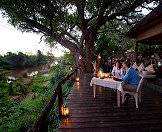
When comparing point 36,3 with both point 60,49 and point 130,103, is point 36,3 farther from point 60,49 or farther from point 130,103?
point 130,103

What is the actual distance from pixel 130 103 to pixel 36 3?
14818 mm

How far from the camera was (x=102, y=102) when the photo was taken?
10.5m

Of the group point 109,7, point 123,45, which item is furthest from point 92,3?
point 123,45

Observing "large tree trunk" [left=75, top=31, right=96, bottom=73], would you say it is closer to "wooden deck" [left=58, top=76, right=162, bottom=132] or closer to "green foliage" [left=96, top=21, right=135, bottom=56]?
"green foliage" [left=96, top=21, right=135, bottom=56]

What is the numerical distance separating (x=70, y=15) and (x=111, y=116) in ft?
57.7

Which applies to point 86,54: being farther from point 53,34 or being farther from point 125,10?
point 125,10

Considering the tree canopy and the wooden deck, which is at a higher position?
the tree canopy

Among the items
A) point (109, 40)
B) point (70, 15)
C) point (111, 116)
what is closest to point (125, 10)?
point (70, 15)

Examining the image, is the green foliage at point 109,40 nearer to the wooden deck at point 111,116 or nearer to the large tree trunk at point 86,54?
the large tree trunk at point 86,54

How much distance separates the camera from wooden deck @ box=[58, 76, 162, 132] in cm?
700

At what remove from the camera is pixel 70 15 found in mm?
24781

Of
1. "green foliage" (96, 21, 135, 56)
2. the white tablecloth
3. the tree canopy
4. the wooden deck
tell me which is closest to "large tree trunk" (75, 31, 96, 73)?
the tree canopy

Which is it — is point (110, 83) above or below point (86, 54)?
below

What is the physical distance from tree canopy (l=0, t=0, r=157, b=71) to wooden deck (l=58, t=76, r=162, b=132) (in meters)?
13.2
